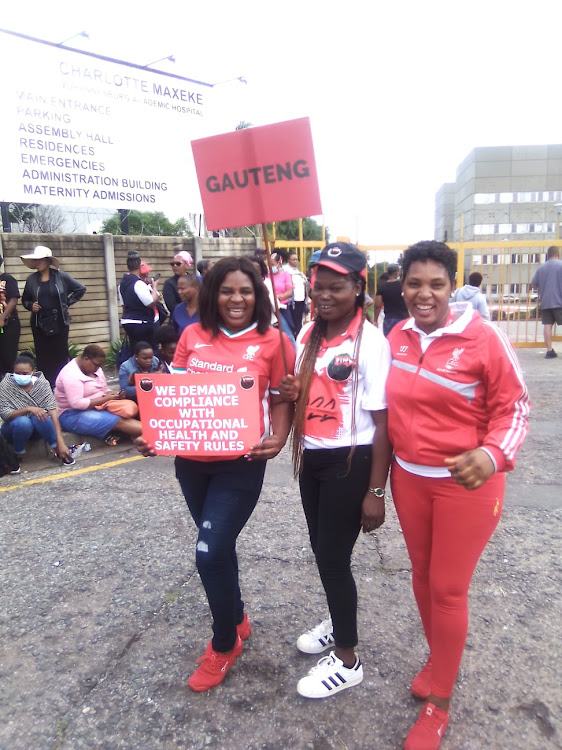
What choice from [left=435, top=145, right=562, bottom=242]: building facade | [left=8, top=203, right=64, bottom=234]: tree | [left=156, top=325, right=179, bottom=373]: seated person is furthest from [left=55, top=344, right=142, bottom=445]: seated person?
[left=435, top=145, right=562, bottom=242]: building facade

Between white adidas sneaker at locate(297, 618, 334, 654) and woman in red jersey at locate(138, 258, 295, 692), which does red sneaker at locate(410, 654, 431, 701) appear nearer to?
white adidas sneaker at locate(297, 618, 334, 654)

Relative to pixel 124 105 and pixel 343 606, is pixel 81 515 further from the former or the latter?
pixel 124 105

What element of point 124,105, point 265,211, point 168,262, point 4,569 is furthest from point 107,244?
point 265,211

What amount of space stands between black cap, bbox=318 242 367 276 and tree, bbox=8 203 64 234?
43.1ft

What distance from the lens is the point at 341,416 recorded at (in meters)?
2.28

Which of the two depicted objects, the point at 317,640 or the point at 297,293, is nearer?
the point at 317,640

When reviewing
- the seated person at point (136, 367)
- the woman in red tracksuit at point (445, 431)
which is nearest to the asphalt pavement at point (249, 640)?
the woman in red tracksuit at point (445, 431)

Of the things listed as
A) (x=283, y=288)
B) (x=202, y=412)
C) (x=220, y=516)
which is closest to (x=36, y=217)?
(x=283, y=288)

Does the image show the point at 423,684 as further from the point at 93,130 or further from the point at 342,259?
the point at 93,130

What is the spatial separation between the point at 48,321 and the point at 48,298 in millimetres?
278

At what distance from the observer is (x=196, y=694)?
2.53 m

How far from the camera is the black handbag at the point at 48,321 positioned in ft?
23.5

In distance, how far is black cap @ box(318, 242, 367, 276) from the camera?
2.25 m

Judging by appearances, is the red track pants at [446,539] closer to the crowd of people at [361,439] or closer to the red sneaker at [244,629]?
the crowd of people at [361,439]
